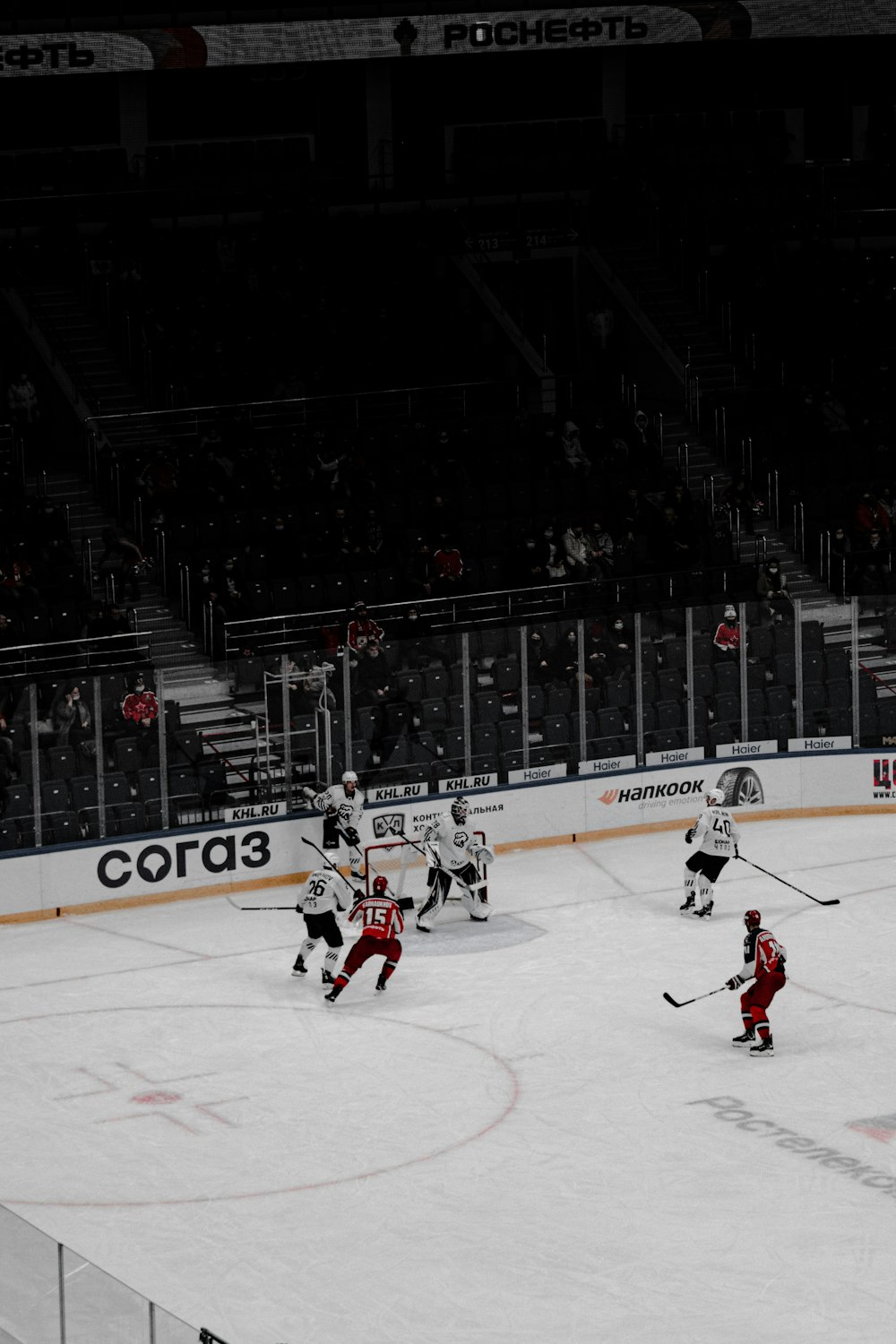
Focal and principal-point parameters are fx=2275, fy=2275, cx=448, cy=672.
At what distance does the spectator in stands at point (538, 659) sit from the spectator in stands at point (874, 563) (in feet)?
15.6

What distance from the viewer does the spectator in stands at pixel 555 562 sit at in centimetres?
2584

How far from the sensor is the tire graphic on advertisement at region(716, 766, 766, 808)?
948 inches

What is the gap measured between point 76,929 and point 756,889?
20.8 ft

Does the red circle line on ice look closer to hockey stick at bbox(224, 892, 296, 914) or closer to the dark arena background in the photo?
the dark arena background

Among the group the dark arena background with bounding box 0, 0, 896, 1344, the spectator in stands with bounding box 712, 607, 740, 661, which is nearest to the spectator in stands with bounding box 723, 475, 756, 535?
the dark arena background with bounding box 0, 0, 896, 1344

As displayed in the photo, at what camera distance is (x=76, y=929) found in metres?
20.3

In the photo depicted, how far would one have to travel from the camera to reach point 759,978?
1622cm

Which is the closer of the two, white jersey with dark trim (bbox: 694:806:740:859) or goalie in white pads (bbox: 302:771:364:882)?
white jersey with dark trim (bbox: 694:806:740:859)

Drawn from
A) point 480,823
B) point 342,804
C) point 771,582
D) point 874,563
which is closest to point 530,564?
point 771,582

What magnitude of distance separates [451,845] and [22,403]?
10095 millimetres

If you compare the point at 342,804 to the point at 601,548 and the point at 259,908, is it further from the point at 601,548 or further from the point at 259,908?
the point at 601,548

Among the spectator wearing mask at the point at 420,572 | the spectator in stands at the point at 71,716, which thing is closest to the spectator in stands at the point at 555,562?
the spectator wearing mask at the point at 420,572

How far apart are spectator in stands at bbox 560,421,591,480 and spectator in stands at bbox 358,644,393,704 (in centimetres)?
648

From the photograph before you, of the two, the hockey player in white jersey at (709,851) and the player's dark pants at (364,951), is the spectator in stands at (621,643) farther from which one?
the player's dark pants at (364,951)
